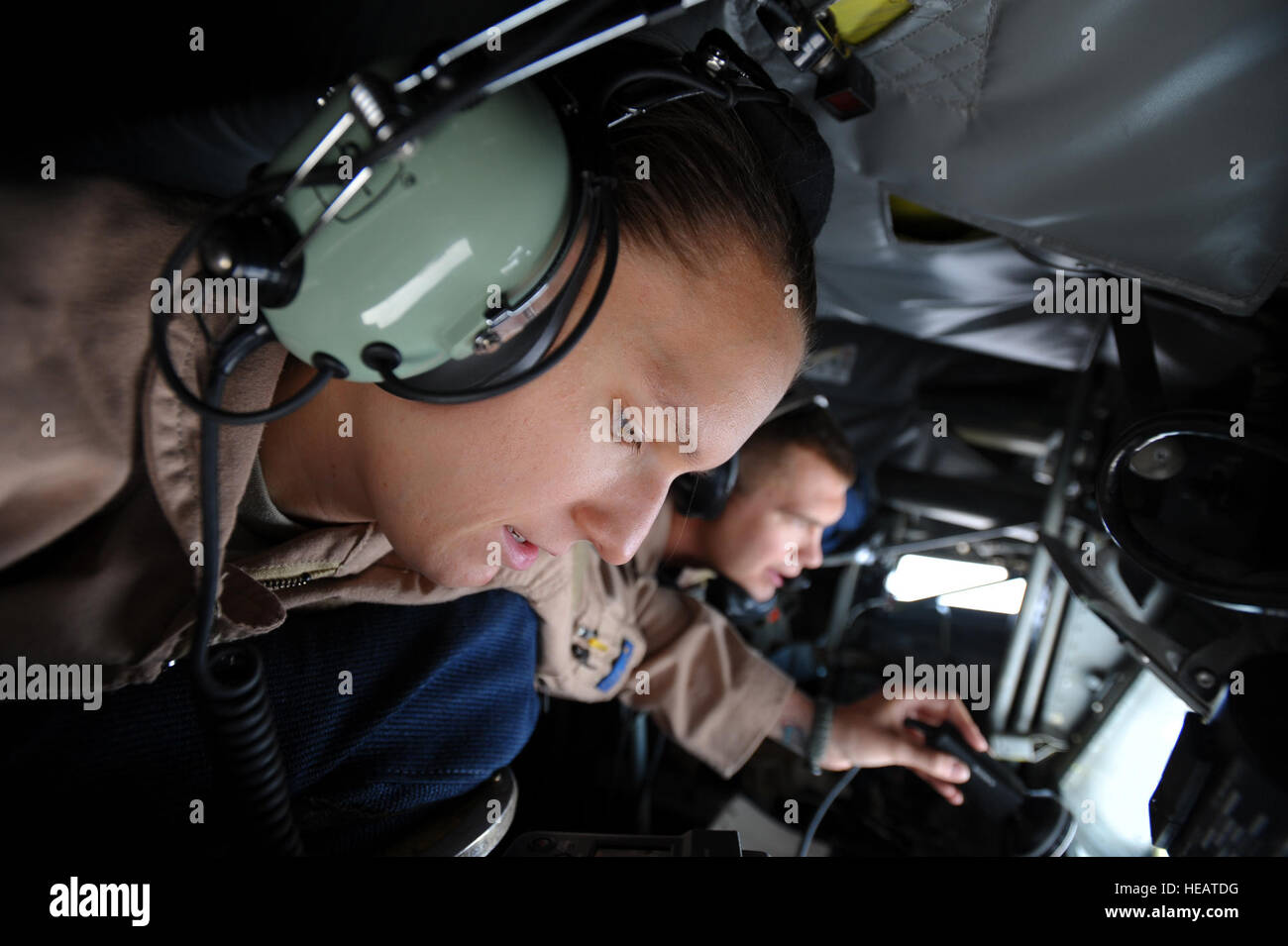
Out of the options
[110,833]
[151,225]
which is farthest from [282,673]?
→ [151,225]

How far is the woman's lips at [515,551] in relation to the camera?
0.76 metres

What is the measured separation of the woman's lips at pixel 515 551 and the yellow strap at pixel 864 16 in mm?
639

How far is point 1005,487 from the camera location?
5.28ft

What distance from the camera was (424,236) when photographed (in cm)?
48

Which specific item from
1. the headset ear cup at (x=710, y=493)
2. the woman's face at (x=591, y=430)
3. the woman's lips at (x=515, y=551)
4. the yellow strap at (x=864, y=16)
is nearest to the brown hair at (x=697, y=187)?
the woman's face at (x=591, y=430)

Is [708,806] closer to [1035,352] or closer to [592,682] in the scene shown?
[592,682]

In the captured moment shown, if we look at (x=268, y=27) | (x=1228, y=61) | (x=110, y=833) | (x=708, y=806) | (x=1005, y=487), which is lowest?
(x=708, y=806)

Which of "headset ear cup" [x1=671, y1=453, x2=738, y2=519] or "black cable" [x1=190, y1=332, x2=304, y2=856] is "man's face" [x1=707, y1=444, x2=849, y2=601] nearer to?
"headset ear cup" [x1=671, y1=453, x2=738, y2=519]

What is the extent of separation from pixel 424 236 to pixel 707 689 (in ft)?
3.51

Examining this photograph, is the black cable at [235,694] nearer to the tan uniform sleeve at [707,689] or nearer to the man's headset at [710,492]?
the man's headset at [710,492]

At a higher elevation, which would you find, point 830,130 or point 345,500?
point 830,130

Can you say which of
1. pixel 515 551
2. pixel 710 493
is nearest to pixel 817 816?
pixel 710 493

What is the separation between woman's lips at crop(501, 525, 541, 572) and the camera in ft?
2.50

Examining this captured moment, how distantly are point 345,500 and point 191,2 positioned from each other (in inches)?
36.4
